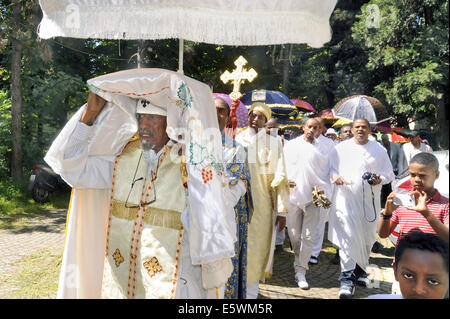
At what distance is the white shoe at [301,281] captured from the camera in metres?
5.29

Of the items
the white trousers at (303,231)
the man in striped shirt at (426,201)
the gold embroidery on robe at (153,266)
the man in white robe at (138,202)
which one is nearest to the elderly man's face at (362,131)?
the white trousers at (303,231)

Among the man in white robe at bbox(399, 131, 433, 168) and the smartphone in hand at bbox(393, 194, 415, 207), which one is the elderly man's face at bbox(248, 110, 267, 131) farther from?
the smartphone in hand at bbox(393, 194, 415, 207)

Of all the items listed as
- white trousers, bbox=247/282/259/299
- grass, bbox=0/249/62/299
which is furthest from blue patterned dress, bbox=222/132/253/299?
grass, bbox=0/249/62/299

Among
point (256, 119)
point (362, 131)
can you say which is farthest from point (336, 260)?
point (256, 119)

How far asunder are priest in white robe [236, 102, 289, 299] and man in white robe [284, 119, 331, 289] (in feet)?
2.48

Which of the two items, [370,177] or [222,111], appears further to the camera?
[370,177]

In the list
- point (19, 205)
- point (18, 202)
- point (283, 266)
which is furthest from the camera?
point (18, 202)

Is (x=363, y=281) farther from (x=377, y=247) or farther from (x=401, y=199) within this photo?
(x=401, y=199)

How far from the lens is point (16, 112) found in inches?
433

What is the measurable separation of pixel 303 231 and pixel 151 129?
11.8 ft

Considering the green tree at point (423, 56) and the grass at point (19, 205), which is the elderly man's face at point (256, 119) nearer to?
the green tree at point (423, 56)

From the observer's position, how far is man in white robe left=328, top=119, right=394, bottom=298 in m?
5.15

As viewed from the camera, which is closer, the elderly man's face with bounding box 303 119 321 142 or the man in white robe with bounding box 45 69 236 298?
the man in white robe with bounding box 45 69 236 298

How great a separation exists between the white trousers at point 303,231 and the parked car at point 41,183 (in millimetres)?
7230
